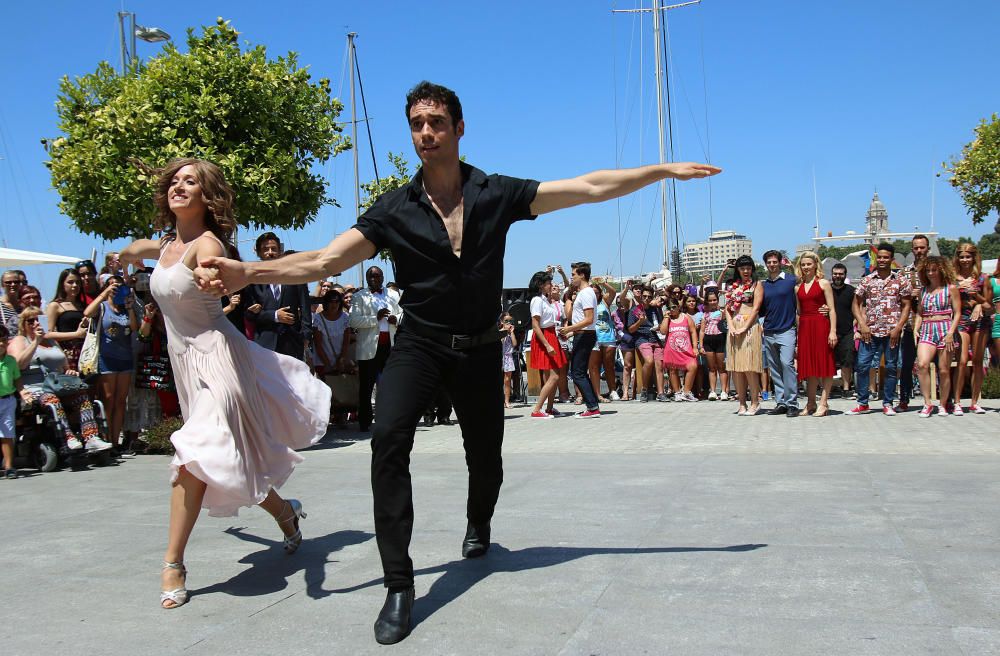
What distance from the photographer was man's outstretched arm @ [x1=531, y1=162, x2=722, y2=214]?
447cm

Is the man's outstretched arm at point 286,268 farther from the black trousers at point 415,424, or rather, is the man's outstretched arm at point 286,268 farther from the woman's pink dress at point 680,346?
the woman's pink dress at point 680,346

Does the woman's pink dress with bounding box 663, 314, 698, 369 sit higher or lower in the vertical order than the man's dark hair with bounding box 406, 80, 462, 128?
lower

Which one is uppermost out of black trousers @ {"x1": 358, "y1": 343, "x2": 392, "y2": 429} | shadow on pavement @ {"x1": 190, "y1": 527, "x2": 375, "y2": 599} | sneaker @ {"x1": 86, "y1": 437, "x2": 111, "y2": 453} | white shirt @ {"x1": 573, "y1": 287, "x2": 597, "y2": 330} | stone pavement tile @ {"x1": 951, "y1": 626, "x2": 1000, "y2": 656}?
white shirt @ {"x1": 573, "y1": 287, "x2": 597, "y2": 330}

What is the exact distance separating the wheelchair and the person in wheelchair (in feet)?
0.21

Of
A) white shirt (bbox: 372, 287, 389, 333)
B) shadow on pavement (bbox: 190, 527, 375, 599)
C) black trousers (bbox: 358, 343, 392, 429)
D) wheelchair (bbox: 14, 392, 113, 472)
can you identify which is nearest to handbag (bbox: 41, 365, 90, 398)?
wheelchair (bbox: 14, 392, 113, 472)

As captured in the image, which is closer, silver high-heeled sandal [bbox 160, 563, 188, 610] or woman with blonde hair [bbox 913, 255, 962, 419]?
silver high-heeled sandal [bbox 160, 563, 188, 610]

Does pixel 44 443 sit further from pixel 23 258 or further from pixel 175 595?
pixel 23 258

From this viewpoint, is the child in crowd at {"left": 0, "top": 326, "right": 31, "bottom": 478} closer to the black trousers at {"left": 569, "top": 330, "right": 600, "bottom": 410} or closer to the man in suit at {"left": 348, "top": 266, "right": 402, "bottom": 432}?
the man in suit at {"left": 348, "top": 266, "right": 402, "bottom": 432}

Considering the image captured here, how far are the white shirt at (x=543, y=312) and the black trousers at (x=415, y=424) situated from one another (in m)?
8.66

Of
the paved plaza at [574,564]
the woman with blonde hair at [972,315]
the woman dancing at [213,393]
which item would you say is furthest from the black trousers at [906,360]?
the woman dancing at [213,393]

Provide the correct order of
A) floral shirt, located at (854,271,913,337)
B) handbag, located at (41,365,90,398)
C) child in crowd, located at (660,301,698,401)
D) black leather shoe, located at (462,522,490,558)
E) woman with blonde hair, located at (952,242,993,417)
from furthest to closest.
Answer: child in crowd, located at (660,301,698,401), floral shirt, located at (854,271,913,337), woman with blonde hair, located at (952,242,993,417), handbag, located at (41,365,90,398), black leather shoe, located at (462,522,490,558)

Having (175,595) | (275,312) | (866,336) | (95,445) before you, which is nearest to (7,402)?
(95,445)

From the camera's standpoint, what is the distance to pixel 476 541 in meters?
4.79

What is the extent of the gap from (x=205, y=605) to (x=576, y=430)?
7600 millimetres
